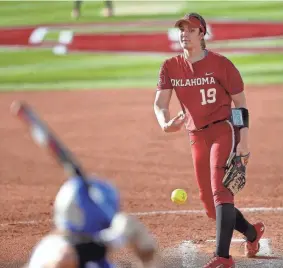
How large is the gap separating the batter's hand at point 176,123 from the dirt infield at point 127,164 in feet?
5.43

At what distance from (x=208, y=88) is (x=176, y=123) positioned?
0.71 m

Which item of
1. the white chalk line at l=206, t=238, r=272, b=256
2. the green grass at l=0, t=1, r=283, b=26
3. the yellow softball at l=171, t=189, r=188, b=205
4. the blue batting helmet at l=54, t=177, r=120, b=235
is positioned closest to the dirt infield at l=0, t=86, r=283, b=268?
the white chalk line at l=206, t=238, r=272, b=256

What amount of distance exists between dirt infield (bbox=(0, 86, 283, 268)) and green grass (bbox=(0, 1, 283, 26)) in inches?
456

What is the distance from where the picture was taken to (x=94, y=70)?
20203 mm

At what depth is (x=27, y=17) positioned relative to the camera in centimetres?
3045

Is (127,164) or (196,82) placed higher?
(196,82)

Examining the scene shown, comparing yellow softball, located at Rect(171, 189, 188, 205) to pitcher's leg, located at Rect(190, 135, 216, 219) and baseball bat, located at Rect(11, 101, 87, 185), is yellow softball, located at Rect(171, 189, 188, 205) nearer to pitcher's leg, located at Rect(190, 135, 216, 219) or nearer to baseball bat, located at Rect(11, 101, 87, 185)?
pitcher's leg, located at Rect(190, 135, 216, 219)

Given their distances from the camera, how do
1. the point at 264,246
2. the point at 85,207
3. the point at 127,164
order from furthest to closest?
the point at 127,164
the point at 264,246
the point at 85,207

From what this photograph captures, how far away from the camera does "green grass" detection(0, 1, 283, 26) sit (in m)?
28.6

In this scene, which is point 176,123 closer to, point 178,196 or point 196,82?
point 196,82

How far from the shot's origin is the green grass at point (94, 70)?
1856 centimetres

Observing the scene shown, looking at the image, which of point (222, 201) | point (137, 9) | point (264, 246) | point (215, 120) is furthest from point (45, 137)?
point (137, 9)

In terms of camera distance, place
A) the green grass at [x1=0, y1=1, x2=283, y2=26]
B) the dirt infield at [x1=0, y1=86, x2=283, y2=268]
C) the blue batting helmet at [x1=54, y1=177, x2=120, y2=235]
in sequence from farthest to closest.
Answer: the green grass at [x1=0, y1=1, x2=283, y2=26]
the dirt infield at [x1=0, y1=86, x2=283, y2=268]
the blue batting helmet at [x1=54, y1=177, x2=120, y2=235]

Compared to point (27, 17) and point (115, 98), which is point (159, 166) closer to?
point (115, 98)
